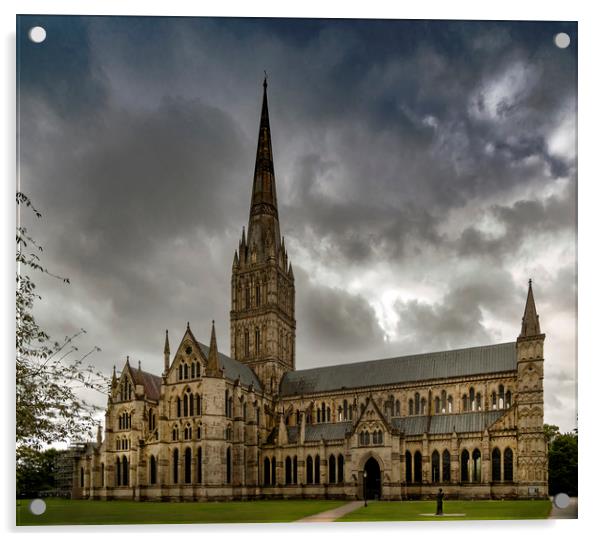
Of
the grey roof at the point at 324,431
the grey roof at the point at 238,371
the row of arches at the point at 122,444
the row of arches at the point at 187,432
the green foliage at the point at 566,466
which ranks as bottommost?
the row of arches at the point at 122,444

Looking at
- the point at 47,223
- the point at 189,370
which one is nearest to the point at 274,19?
the point at 47,223

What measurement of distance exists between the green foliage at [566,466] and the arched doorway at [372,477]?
17.6 metres

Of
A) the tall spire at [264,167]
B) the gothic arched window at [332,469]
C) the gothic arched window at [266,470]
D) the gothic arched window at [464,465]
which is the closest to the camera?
the tall spire at [264,167]

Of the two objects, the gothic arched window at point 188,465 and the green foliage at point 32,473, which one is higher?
the green foliage at point 32,473

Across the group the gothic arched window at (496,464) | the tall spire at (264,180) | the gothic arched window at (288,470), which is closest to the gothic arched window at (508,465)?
the gothic arched window at (496,464)

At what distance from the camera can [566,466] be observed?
17109 millimetres

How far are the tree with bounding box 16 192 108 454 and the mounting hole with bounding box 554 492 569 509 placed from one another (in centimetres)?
1159

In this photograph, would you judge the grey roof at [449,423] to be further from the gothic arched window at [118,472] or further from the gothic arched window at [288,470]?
the gothic arched window at [118,472]

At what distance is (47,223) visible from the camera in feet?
57.8

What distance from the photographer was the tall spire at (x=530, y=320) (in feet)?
60.0

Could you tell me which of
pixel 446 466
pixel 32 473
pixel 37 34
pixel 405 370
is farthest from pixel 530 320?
pixel 405 370

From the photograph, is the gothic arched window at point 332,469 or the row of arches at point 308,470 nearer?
the row of arches at point 308,470

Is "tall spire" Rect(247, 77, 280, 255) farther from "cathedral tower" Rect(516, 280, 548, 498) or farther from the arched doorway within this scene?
the arched doorway

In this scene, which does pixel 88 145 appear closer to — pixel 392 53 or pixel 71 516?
pixel 392 53
